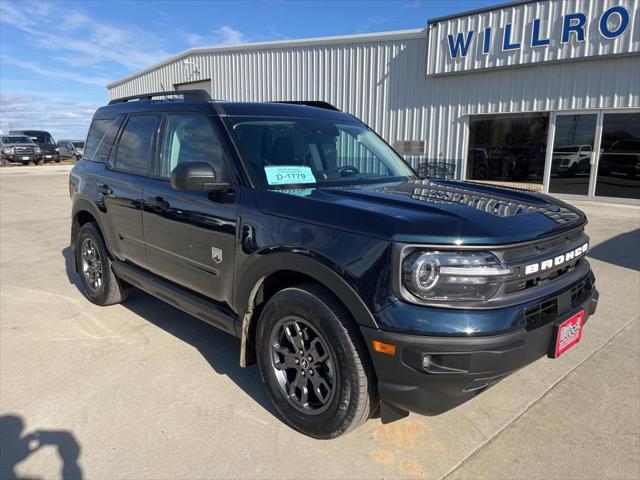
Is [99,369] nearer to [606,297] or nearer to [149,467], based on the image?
[149,467]

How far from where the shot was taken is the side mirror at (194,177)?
2705 mm

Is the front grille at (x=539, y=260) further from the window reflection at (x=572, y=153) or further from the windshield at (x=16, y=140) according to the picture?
the windshield at (x=16, y=140)

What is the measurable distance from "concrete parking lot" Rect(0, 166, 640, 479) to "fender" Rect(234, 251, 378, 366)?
0.54 m

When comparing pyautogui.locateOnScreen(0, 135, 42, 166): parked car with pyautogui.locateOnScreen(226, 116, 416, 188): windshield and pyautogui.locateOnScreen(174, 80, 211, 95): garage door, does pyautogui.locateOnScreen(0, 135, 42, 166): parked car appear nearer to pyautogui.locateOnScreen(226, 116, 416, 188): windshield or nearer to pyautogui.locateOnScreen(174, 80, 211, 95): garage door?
pyautogui.locateOnScreen(174, 80, 211, 95): garage door

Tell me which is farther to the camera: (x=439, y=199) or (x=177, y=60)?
(x=177, y=60)

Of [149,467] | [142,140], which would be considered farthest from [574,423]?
[142,140]

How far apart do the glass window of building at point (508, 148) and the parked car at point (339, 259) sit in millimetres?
9763

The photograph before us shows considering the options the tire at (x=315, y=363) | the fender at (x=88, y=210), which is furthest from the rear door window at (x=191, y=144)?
the fender at (x=88, y=210)

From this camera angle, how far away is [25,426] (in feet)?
8.89

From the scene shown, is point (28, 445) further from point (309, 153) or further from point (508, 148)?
point (508, 148)

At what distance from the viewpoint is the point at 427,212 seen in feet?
7.49

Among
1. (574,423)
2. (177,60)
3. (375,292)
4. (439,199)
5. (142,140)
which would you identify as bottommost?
(574,423)

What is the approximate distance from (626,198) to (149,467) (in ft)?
40.4

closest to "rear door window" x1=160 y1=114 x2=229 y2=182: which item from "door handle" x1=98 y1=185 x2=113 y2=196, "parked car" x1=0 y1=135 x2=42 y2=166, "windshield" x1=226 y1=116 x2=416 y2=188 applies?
"windshield" x1=226 y1=116 x2=416 y2=188
